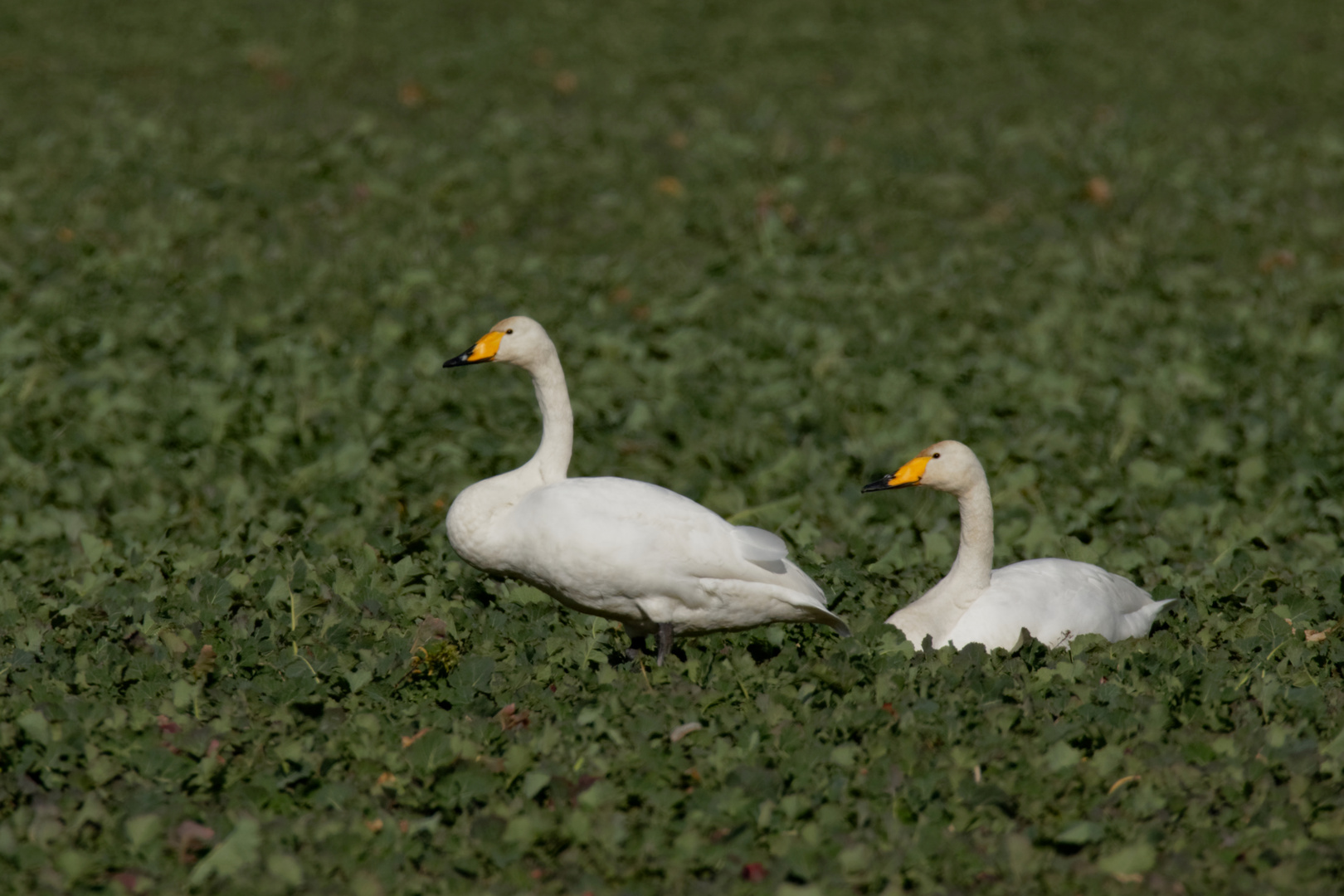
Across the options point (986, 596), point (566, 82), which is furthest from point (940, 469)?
point (566, 82)

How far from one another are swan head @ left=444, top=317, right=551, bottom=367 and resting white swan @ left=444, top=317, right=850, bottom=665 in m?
0.53

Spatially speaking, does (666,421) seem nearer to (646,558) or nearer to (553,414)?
(553,414)

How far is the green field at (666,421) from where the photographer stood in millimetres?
4078

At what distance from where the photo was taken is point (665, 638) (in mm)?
5234

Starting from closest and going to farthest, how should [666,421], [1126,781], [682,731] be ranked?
1. [1126,781]
2. [682,731]
3. [666,421]

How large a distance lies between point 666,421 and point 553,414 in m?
2.03

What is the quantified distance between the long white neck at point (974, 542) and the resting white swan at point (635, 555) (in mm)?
483

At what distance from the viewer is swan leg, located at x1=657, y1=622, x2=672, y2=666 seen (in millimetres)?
5219

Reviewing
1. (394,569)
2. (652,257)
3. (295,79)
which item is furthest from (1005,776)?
(295,79)

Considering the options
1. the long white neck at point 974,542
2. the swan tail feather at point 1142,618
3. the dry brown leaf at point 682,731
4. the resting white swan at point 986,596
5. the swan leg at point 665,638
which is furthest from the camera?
the swan tail feather at point 1142,618

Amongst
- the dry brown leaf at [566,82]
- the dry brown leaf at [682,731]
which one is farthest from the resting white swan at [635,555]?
the dry brown leaf at [566,82]

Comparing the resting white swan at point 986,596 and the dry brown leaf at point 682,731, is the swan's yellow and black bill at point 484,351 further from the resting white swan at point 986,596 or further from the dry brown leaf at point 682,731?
the dry brown leaf at point 682,731

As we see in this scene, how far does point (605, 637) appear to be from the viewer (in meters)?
5.72

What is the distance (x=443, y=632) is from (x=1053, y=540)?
9.13 ft
